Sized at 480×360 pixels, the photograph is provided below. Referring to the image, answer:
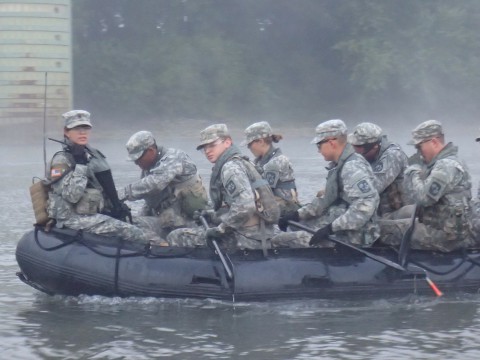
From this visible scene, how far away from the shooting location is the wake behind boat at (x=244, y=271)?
874 cm

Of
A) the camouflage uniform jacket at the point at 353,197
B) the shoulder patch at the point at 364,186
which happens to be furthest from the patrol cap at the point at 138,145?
the shoulder patch at the point at 364,186

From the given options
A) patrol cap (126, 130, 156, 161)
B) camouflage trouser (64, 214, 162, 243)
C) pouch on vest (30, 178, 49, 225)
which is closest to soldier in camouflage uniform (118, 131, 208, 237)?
patrol cap (126, 130, 156, 161)

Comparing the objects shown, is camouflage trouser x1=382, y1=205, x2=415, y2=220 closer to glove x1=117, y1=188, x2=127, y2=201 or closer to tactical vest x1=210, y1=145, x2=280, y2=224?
tactical vest x1=210, y1=145, x2=280, y2=224

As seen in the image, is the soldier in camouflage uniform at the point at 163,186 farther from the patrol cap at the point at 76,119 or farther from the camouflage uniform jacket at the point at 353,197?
the camouflage uniform jacket at the point at 353,197

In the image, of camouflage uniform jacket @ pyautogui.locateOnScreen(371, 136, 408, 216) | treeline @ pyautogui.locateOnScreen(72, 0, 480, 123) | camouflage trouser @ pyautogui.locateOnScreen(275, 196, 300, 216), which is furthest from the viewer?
treeline @ pyautogui.locateOnScreen(72, 0, 480, 123)

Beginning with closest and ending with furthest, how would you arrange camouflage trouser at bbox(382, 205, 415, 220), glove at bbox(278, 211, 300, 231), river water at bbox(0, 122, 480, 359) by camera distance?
river water at bbox(0, 122, 480, 359), glove at bbox(278, 211, 300, 231), camouflage trouser at bbox(382, 205, 415, 220)

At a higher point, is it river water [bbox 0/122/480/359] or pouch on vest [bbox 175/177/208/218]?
pouch on vest [bbox 175/177/208/218]

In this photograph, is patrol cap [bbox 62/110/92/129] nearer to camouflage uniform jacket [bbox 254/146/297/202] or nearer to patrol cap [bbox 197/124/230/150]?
patrol cap [bbox 197/124/230/150]

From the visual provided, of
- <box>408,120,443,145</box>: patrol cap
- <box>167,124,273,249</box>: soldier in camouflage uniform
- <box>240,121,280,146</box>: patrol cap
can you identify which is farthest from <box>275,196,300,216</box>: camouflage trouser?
<box>408,120,443,145</box>: patrol cap

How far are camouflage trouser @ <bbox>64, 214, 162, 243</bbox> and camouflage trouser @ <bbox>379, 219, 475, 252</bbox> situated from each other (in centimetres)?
196

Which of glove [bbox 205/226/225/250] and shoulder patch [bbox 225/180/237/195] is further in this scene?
glove [bbox 205/226/225/250]

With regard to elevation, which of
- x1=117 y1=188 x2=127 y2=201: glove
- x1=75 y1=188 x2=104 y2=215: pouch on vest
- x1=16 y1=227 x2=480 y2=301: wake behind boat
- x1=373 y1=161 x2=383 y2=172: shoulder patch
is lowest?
x1=16 y1=227 x2=480 y2=301: wake behind boat

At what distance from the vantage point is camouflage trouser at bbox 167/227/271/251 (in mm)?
8906

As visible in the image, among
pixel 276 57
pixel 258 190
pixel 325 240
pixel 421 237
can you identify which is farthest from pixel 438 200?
pixel 276 57
